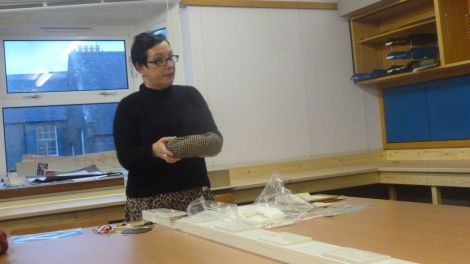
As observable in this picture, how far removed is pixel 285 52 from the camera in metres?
3.79

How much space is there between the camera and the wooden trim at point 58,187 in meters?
2.89

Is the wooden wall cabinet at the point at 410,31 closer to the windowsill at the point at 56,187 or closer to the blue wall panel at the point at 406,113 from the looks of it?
the blue wall panel at the point at 406,113

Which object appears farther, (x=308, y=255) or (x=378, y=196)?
(x=378, y=196)

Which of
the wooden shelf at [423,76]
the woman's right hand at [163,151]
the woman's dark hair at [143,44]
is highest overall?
the woman's dark hair at [143,44]

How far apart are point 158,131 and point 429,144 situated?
2.41 m

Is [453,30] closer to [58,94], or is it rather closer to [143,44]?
[143,44]

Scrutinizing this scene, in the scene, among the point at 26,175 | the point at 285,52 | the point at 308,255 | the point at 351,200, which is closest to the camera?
the point at 308,255

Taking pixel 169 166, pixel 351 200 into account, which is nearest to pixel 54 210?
pixel 169 166

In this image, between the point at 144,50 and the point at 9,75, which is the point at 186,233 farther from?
the point at 9,75

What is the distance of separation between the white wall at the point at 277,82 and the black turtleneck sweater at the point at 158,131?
1548mm

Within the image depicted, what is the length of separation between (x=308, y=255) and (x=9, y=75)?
3.06 m

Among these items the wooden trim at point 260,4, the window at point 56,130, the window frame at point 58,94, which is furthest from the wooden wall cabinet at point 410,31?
the window at point 56,130

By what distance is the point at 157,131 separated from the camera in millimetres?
1879

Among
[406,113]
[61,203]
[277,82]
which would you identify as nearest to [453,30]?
[406,113]
